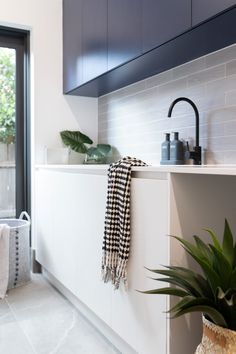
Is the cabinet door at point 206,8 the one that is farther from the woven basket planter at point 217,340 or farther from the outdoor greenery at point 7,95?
the outdoor greenery at point 7,95

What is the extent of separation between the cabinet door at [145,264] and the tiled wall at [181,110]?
1.97 ft

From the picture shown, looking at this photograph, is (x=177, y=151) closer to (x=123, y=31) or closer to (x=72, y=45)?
(x=123, y=31)

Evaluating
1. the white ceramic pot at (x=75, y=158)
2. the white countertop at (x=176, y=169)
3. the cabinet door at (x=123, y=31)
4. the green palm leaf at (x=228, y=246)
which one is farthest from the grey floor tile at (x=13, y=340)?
the cabinet door at (x=123, y=31)

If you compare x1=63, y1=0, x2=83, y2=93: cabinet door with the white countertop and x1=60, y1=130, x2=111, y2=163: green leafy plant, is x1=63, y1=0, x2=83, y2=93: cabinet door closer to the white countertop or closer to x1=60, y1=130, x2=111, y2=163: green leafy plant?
x1=60, y1=130, x2=111, y2=163: green leafy plant

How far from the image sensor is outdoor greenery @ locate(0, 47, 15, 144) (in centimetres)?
301

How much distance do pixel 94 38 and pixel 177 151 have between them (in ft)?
3.23

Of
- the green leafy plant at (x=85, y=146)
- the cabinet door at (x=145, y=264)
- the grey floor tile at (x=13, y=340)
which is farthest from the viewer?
the green leafy plant at (x=85, y=146)

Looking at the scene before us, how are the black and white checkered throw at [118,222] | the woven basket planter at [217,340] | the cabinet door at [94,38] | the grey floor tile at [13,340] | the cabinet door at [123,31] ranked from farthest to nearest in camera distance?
the cabinet door at [94,38], the cabinet door at [123,31], the grey floor tile at [13,340], the black and white checkered throw at [118,222], the woven basket planter at [217,340]

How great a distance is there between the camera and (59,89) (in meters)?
2.93

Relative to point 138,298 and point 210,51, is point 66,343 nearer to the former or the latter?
point 138,298

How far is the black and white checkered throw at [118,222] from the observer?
4.79 ft

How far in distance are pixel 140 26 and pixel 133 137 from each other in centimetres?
89

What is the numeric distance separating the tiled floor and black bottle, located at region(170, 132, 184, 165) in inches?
39.6

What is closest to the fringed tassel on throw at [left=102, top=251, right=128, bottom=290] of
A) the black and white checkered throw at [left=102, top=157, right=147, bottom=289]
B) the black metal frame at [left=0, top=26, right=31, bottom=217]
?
the black and white checkered throw at [left=102, top=157, right=147, bottom=289]
